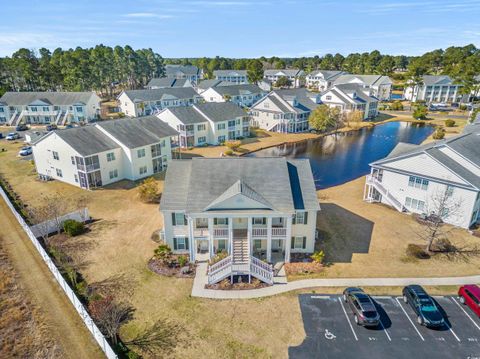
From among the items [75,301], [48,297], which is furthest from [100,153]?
[75,301]

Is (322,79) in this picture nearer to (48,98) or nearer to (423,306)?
(48,98)

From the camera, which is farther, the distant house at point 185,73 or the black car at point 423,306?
the distant house at point 185,73

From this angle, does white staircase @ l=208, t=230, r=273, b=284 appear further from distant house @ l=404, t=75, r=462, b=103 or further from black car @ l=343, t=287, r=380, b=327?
distant house @ l=404, t=75, r=462, b=103

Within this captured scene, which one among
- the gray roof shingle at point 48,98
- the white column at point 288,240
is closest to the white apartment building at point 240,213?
the white column at point 288,240

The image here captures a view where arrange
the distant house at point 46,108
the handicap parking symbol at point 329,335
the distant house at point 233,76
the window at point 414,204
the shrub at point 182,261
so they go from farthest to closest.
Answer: the distant house at point 233,76, the distant house at point 46,108, the window at point 414,204, the shrub at point 182,261, the handicap parking symbol at point 329,335

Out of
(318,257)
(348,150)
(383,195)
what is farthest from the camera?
(348,150)

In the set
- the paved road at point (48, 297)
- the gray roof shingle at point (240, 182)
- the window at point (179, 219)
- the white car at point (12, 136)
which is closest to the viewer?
the paved road at point (48, 297)

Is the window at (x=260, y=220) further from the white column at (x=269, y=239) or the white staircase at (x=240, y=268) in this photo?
the white staircase at (x=240, y=268)
